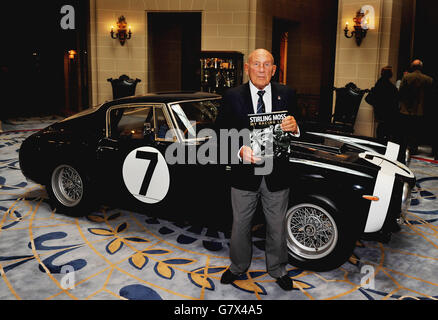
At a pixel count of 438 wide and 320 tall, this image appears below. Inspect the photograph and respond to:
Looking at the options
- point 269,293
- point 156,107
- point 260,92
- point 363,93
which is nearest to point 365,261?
point 269,293

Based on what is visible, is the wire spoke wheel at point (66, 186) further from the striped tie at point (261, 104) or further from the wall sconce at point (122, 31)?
the wall sconce at point (122, 31)

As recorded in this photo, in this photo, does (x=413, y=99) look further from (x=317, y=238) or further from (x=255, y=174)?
(x=255, y=174)

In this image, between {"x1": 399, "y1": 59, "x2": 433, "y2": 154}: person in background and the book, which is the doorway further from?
the book

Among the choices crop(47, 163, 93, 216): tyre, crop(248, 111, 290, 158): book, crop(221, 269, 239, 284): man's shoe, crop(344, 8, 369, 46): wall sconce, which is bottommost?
crop(221, 269, 239, 284): man's shoe

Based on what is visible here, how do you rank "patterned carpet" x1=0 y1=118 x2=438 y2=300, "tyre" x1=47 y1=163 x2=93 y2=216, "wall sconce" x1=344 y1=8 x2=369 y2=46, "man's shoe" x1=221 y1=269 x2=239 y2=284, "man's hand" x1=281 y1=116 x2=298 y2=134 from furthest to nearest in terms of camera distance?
"wall sconce" x1=344 y1=8 x2=369 y2=46 < "tyre" x1=47 y1=163 x2=93 y2=216 < "man's shoe" x1=221 y1=269 x2=239 y2=284 < "patterned carpet" x1=0 y1=118 x2=438 y2=300 < "man's hand" x1=281 y1=116 x2=298 y2=134

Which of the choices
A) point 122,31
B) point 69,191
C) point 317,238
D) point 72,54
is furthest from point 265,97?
point 72,54

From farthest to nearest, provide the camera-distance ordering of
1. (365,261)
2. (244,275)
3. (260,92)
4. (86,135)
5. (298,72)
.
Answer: (298,72) < (86,135) < (365,261) < (244,275) < (260,92)

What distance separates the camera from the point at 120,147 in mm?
4508

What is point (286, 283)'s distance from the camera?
133 inches

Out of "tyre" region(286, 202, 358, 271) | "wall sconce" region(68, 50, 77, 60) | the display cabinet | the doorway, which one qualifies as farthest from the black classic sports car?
"wall sconce" region(68, 50, 77, 60)

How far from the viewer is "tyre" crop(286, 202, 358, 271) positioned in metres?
3.52

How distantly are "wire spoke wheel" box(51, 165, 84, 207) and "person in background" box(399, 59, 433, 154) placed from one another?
5.71 meters
